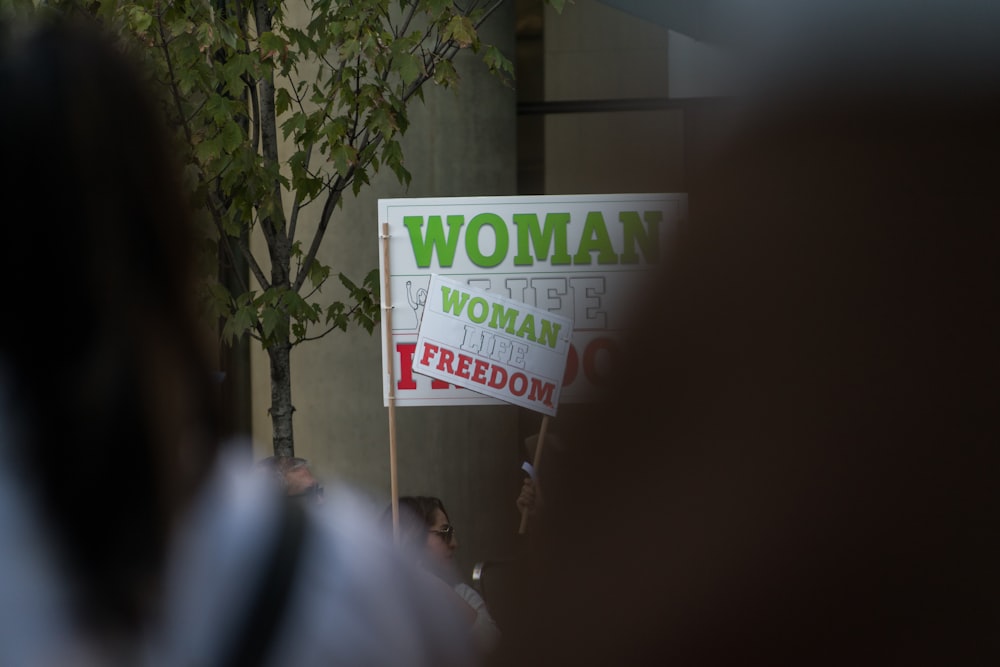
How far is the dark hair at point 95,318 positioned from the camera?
28.8 inches

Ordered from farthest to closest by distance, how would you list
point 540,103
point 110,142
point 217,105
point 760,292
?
point 540,103
point 217,105
point 110,142
point 760,292

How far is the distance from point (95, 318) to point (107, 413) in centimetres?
6

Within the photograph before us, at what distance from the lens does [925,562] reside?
56 cm

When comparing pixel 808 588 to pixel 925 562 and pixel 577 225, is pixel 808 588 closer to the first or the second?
pixel 925 562

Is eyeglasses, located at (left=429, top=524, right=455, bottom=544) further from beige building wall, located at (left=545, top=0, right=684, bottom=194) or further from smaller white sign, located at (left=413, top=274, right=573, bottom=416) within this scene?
beige building wall, located at (left=545, top=0, right=684, bottom=194)

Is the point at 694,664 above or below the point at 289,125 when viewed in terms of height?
below

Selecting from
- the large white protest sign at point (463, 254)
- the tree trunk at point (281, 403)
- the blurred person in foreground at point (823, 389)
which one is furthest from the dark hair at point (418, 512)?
the blurred person in foreground at point (823, 389)

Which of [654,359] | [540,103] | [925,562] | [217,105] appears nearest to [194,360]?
[654,359]

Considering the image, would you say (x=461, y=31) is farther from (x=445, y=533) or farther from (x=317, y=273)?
(x=445, y=533)

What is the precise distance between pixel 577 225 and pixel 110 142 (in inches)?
205

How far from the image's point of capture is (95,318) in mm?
734

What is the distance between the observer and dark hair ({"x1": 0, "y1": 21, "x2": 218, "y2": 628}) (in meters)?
0.73

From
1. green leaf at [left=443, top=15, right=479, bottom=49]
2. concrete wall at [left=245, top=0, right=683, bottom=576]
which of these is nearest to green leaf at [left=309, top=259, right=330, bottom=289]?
green leaf at [left=443, top=15, right=479, bottom=49]

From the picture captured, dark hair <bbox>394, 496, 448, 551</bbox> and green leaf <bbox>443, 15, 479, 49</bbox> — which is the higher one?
green leaf <bbox>443, 15, 479, 49</bbox>
